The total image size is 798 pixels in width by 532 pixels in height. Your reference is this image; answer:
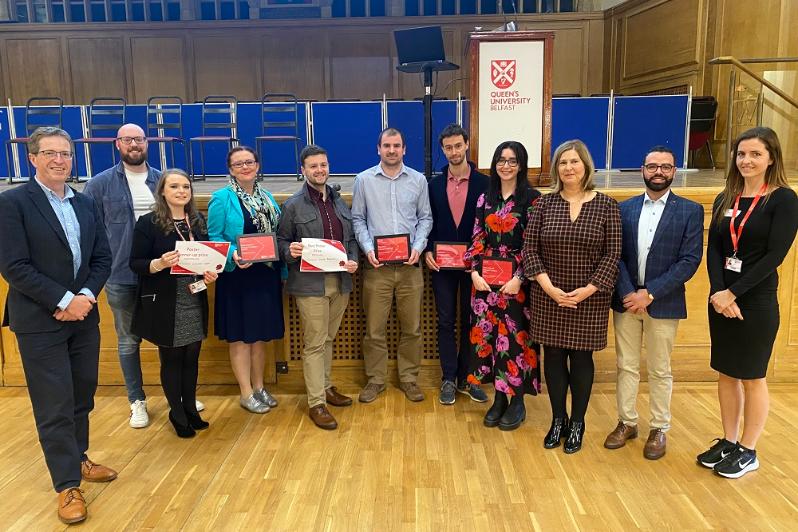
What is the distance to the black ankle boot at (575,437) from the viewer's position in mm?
2838

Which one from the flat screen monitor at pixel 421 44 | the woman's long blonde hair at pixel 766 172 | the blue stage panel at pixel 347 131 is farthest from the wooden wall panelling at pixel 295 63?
the woman's long blonde hair at pixel 766 172

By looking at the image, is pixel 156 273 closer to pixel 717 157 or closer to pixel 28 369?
pixel 28 369

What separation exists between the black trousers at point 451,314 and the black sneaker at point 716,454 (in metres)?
1.22

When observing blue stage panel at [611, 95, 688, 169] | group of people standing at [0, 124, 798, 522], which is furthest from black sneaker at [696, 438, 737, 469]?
blue stage panel at [611, 95, 688, 169]

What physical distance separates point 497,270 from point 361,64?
777 cm

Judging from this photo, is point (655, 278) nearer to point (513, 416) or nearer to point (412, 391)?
→ point (513, 416)

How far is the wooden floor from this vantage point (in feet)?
7.57

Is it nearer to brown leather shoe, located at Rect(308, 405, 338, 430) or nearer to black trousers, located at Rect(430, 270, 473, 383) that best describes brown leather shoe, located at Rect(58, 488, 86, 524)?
brown leather shoe, located at Rect(308, 405, 338, 430)

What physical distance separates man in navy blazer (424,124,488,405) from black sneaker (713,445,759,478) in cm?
125

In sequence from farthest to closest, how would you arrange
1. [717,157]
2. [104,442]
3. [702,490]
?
[717,157] < [104,442] < [702,490]

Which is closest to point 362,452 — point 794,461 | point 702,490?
point 702,490

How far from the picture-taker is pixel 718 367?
8.47 feet

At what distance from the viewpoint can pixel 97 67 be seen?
973 centimetres

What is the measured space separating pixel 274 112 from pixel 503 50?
4152mm
